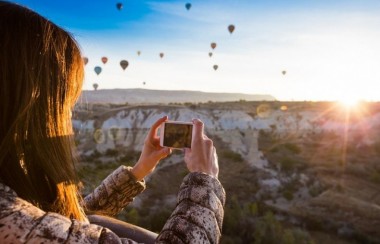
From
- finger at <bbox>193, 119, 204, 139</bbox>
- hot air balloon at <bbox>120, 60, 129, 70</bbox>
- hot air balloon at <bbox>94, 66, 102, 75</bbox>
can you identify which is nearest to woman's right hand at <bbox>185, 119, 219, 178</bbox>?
finger at <bbox>193, 119, 204, 139</bbox>

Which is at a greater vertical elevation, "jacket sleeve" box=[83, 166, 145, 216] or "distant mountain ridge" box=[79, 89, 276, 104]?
"jacket sleeve" box=[83, 166, 145, 216]

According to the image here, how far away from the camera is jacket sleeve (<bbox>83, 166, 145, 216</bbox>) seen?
214cm

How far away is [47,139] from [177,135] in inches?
24.7

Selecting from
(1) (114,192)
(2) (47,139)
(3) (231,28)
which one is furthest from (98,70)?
(2) (47,139)

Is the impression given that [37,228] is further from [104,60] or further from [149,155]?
[104,60]

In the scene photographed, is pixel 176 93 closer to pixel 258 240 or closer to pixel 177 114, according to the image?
pixel 177 114

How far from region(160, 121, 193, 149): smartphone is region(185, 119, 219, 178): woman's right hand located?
6.0 inches

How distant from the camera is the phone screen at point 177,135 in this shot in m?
1.83

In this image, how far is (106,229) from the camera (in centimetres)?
123

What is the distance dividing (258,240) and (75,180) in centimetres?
880

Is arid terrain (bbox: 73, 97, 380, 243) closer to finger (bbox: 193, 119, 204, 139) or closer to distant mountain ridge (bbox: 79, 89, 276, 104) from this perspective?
finger (bbox: 193, 119, 204, 139)

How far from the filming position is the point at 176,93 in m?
162

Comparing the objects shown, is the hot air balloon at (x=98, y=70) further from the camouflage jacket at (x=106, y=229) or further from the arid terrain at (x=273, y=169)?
the camouflage jacket at (x=106, y=229)

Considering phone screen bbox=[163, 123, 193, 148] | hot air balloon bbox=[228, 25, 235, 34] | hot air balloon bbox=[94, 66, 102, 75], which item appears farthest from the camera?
hot air balloon bbox=[94, 66, 102, 75]
